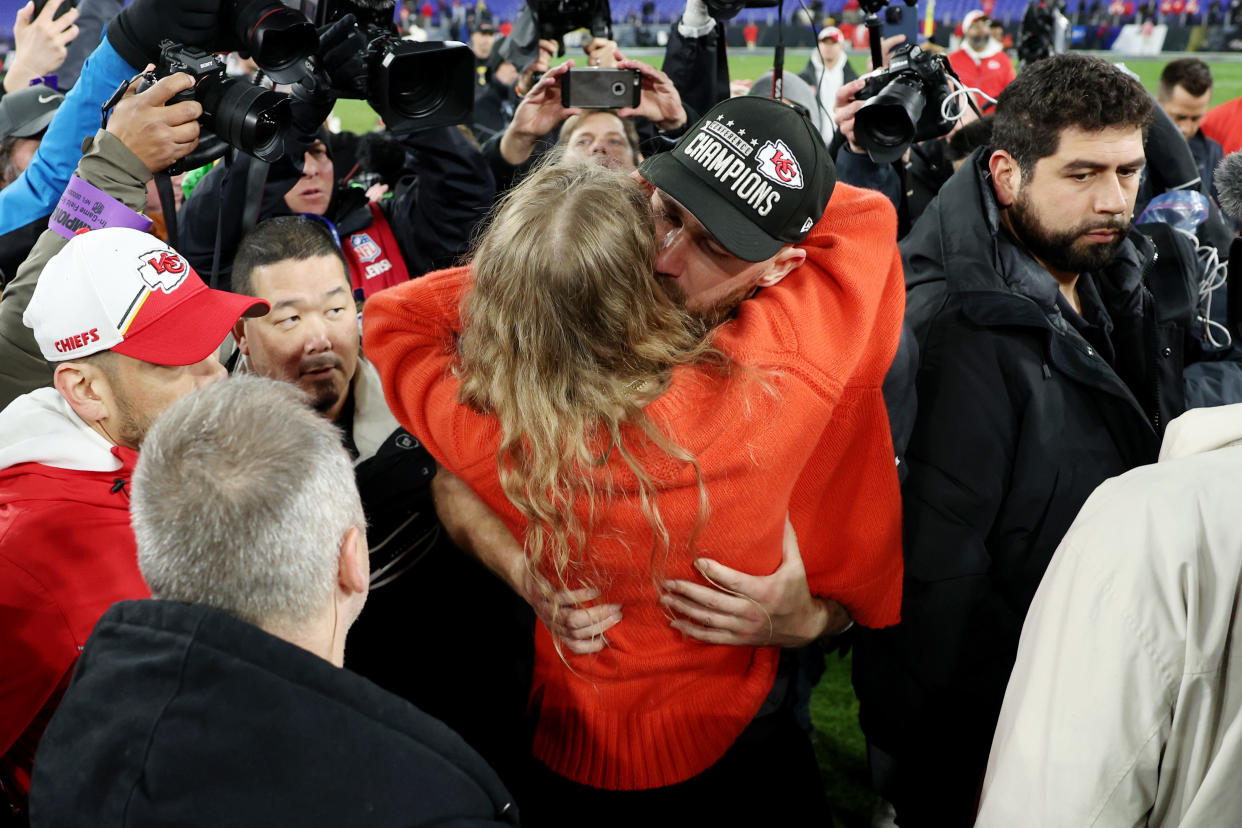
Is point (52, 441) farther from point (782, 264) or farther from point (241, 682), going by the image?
point (782, 264)

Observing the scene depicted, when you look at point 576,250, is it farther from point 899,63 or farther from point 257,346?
point 899,63

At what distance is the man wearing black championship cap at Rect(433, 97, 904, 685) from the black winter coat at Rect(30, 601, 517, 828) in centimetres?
59

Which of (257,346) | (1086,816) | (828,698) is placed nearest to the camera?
(1086,816)

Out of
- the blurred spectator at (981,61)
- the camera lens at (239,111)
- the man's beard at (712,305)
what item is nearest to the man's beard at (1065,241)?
the man's beard at (712,305)

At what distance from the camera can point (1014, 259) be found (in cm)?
218

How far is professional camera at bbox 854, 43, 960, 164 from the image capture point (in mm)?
2727

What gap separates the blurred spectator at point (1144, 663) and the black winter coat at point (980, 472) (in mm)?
731

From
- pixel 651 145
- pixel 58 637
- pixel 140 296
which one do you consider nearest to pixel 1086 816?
pixel 58 637

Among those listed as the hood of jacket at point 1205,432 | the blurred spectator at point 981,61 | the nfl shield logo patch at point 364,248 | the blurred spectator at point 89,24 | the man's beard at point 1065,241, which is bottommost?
the blurred spectator at point 981,61

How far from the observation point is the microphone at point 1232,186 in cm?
217

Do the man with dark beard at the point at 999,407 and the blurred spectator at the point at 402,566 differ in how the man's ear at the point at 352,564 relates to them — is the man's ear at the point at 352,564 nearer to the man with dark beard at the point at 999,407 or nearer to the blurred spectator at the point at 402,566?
the blurred spectator at the point at 402,566

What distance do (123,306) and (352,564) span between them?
2.81 feet

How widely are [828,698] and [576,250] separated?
2502mm

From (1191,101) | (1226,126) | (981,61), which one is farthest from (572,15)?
(981,61)
